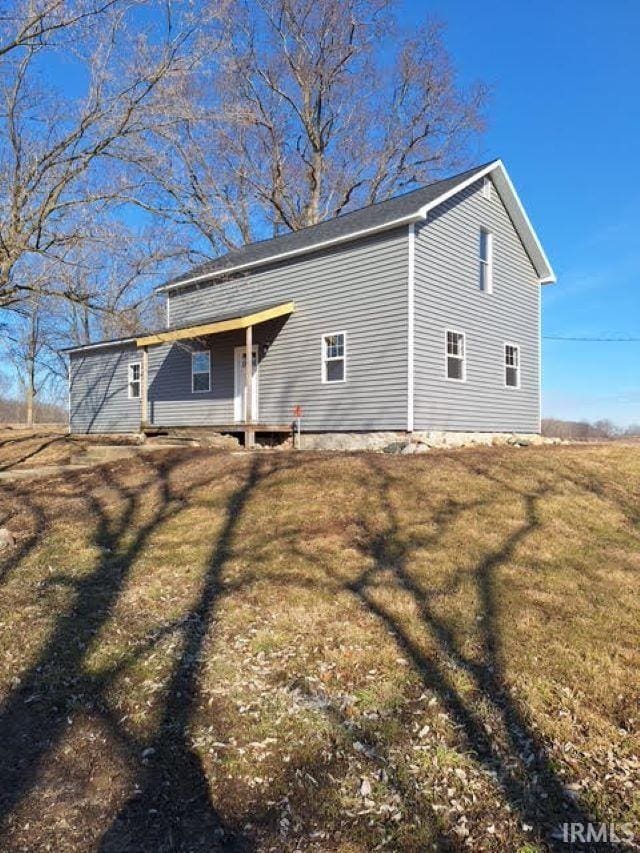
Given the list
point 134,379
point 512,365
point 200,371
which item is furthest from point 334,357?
point 134,379

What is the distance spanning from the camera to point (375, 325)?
12.4 metres

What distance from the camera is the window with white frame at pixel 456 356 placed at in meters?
13.1

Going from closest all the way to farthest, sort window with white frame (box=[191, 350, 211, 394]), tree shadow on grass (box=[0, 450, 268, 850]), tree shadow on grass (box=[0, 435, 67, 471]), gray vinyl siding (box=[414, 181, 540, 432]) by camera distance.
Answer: tree shadow on grass (box=[0, 450, 268, 850])
gray vinyl siding (box=[414, 181, 540, 432])
tree shadow on grass (box=[0, 435, 67, 471])
window with white frame (box=[191, 350, 211, 394])

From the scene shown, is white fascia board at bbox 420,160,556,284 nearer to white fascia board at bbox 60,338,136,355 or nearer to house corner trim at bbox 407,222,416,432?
house corner trim at bbox 407,222,416,432

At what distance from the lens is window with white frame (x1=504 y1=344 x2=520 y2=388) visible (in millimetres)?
15080

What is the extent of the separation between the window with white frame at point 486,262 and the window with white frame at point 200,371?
7.20m

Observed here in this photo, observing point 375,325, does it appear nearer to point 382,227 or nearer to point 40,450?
point 382,227

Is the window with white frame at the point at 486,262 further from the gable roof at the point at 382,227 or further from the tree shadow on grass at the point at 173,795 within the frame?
the tree shadow on grass at the point at 173,795

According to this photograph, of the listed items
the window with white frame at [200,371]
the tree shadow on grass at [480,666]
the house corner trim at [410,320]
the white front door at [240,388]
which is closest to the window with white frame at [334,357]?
the house corner trim at [410,320]

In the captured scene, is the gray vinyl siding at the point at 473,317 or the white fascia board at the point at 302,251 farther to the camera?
the gray vinyl siding at the point at 473,317

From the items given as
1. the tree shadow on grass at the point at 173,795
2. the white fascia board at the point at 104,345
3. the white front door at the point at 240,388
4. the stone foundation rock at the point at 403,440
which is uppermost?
the white fascia board at the point at 104,345

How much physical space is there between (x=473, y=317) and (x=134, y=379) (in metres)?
10.6

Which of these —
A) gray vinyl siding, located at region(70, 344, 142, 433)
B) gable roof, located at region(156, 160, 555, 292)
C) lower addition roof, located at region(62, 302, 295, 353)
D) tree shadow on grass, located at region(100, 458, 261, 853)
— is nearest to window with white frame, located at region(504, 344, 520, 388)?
gable roof, located at region(156, 160, 555, 292)

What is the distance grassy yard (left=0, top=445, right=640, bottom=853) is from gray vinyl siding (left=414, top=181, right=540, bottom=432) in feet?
17.8
